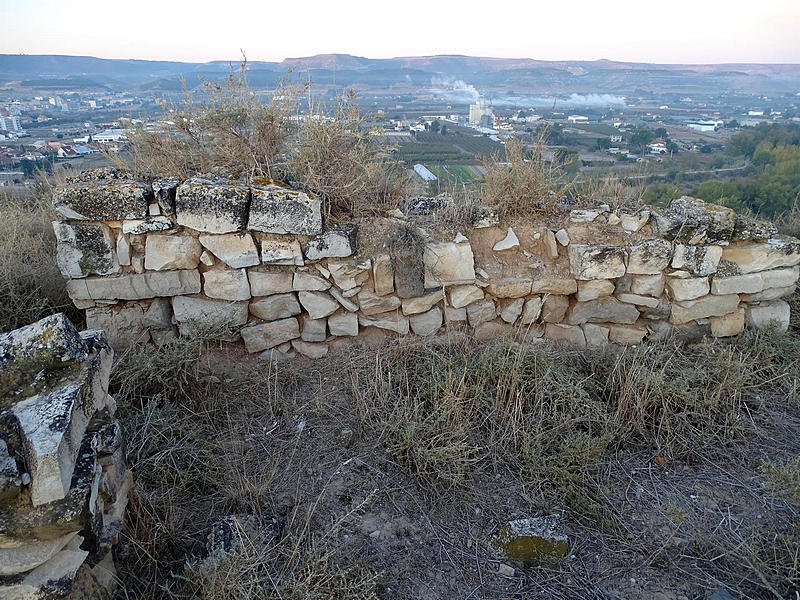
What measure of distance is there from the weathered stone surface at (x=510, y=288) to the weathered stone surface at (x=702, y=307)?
127 centimetres

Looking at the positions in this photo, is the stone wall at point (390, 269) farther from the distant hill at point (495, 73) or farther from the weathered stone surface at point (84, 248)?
the distant hill at point (495, 73)

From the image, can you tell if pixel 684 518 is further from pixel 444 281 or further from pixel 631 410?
pixel 444 281

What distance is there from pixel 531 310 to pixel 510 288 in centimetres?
30

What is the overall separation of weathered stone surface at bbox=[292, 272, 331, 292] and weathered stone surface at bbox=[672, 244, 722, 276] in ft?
9.10

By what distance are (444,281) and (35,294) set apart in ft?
10.6

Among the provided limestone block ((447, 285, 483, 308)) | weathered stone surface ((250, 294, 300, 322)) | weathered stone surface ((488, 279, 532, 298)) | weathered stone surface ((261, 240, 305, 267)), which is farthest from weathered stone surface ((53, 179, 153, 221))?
weathered stone surface ((488, 279, 532, 298))

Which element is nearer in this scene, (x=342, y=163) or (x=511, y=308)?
(x=342, y=163)

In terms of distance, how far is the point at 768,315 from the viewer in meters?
4.40

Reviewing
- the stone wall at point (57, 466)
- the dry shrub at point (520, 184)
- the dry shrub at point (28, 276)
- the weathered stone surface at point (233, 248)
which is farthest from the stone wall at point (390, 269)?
the stone wall at point (57, 466)

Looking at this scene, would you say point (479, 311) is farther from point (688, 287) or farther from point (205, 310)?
point (205, 310)

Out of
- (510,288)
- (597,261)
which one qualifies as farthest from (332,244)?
(597,261)

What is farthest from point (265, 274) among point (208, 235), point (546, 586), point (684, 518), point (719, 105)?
point (719, 105)

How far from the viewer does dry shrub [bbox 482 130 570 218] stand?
429 centimetres

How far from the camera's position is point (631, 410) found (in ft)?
11.1
